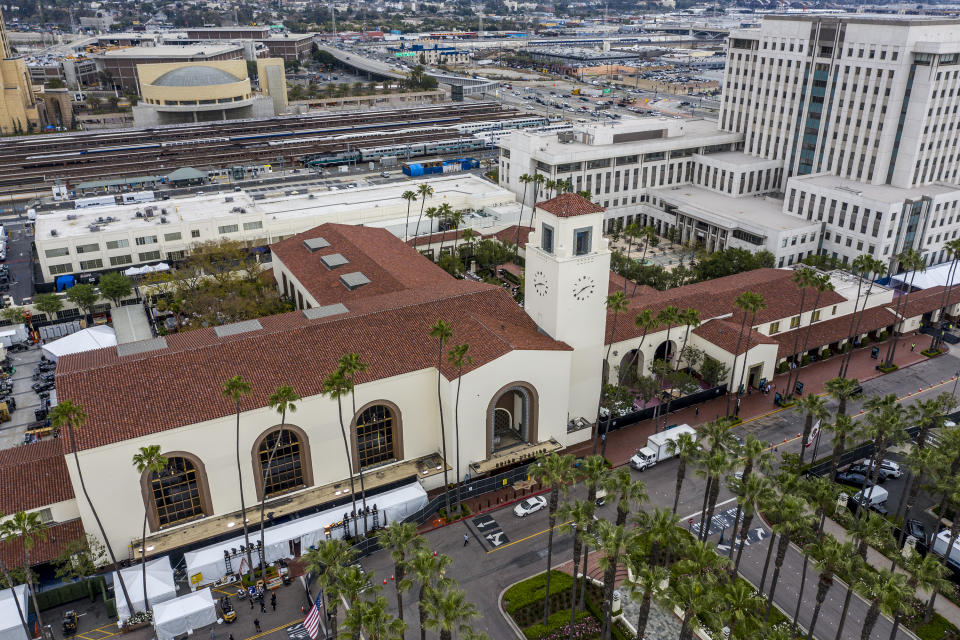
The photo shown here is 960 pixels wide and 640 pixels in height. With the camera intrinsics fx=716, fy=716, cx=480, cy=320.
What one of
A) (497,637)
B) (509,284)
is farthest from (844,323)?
(497,637)

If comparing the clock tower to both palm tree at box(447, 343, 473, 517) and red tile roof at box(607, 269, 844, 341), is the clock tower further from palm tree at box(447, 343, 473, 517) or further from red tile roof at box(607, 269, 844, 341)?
palm tree at box(447, 343, 473, 517)

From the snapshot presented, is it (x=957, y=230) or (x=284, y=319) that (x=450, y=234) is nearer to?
(x=284, y=319)

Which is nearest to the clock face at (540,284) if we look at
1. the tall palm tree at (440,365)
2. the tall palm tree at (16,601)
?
the tall palm tree at (440,365)

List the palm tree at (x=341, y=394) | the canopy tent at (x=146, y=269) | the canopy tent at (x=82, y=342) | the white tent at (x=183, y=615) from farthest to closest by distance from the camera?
1. the canopy tent at (x=146, y=269)
2. the canopy tent at (x=82, y=342)
3. the palm tree at (x=341, y=394)
4. the white tent at (x=183, y=615)

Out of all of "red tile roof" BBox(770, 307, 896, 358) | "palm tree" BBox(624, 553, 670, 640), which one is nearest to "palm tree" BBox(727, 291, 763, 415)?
"red tile roof" BBox(770, 307, 896, 358)

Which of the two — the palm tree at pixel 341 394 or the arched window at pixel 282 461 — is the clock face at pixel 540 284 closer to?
the palm tree at pixel 341 394

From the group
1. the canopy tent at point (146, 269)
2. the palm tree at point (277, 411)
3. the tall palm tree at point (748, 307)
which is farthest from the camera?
the canopy tent at point (146, 269)

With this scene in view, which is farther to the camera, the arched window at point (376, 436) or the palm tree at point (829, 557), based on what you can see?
the arched window at point (376, 436)

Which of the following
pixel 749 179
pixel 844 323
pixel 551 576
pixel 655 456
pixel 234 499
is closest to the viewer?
pixel 551 576
